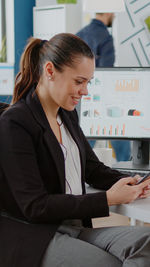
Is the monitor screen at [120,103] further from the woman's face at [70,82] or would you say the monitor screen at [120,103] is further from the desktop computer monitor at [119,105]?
the woman's face at [70,82]

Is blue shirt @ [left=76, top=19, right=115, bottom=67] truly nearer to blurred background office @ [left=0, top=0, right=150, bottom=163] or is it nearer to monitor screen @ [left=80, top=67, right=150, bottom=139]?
blurred background office @ [left=0, top=0, right=150, bottom=163]

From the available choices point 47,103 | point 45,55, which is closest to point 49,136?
point 47,103

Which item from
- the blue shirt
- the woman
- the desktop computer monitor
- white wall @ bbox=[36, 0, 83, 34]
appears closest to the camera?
the woman

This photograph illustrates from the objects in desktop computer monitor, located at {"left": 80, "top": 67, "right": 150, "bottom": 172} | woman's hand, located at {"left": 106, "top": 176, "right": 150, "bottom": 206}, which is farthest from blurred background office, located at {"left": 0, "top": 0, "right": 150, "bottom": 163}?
woman's hand, located at {"left": 106, "top": 176, "right": 150, "bottom": 206}

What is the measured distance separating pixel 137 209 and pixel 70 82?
1.46 feet

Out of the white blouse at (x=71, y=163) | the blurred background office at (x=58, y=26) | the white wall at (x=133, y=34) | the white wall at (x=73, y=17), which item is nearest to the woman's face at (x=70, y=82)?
the white blouse at (x=71, y=163)

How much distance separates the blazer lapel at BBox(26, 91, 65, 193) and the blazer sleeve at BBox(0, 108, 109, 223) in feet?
0.23

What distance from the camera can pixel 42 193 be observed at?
1.38m

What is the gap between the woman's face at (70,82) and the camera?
1509mm

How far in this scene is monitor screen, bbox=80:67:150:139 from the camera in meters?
2.12

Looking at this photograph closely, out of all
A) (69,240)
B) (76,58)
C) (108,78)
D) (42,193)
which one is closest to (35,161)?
(42,193)

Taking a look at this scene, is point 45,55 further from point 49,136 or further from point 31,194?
point 31,194

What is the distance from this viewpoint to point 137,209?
56.6 inches

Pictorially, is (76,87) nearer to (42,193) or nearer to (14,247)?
(42,193)
